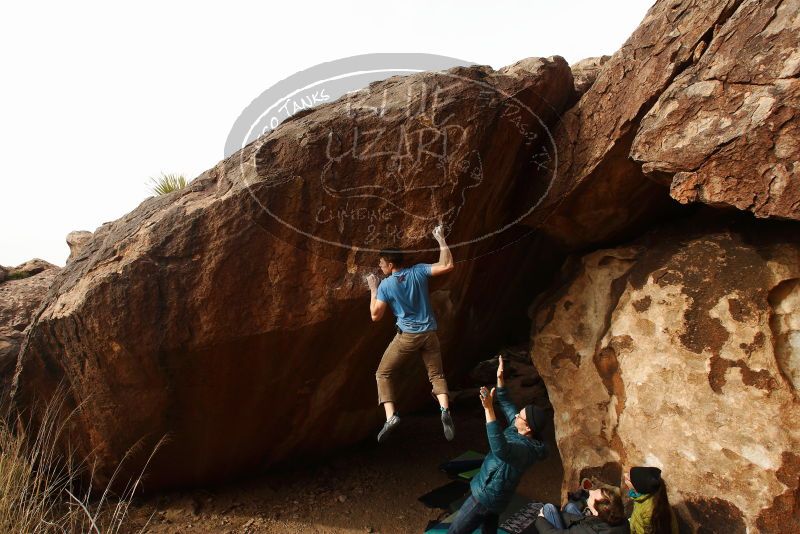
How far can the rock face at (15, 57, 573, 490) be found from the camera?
444 centimetres

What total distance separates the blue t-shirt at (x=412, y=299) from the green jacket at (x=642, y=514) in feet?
5.77

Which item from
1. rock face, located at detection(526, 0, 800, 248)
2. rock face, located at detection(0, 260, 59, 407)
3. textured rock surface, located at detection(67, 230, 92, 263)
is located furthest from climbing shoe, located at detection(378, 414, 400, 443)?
textured rock surface, located at detection(67, 230, 92, 263)

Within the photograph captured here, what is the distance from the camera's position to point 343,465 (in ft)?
20.3

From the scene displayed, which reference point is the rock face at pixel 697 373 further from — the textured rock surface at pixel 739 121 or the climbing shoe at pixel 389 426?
the climbing shoe at pixel 389 426

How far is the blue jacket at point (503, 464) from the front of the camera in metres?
3.38

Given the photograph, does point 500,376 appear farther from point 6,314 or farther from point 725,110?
point 6,314

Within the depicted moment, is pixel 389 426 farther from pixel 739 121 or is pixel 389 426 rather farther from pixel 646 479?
pixel 739 121

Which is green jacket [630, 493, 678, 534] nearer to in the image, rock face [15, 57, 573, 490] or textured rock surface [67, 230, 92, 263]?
rock face [15, 57, 573, 490]

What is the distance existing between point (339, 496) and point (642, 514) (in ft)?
10.1

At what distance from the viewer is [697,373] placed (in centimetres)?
400

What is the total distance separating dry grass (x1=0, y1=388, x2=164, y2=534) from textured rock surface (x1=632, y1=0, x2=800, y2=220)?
15.3 feet

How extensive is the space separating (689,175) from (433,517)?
367cm

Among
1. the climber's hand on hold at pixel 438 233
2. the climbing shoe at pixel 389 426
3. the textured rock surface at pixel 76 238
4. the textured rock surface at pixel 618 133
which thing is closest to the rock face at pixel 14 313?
the textured rock surface at pixel 76 238

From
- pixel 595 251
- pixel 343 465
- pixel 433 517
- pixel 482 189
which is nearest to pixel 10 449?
pixel 343 465
